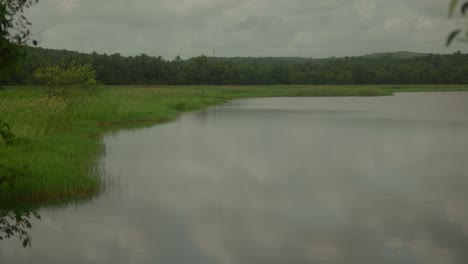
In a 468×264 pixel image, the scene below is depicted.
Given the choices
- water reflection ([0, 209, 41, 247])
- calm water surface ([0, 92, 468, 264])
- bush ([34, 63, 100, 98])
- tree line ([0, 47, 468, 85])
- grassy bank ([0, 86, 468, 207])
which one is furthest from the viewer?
tree line ([0, 47, 468, 85])

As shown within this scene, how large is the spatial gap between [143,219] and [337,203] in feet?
14.1

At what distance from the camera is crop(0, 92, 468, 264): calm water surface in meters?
8.60

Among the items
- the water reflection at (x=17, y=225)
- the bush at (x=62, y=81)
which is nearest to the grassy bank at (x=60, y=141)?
the water reflection at (x=17, y=225)

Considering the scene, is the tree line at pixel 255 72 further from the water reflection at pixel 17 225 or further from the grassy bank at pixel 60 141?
the water reflection at pixel 17 225

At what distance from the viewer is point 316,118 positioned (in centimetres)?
3447

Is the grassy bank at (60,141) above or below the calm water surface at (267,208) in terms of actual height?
above

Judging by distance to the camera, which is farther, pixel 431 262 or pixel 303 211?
pixel 303 211

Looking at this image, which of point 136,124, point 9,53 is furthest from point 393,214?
point 136,124

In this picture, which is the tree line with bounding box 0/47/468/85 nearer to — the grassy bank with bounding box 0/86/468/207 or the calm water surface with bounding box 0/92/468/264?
the grassy bank with bounding box 0/86/468/207

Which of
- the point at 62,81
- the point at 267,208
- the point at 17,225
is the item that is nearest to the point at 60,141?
the point at 17,225

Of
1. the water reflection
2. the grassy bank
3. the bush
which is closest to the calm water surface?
the water reflection

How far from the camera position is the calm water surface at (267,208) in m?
8.60

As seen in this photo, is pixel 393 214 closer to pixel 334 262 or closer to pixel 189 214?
pixel 334 262

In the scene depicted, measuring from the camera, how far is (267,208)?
442 inches
